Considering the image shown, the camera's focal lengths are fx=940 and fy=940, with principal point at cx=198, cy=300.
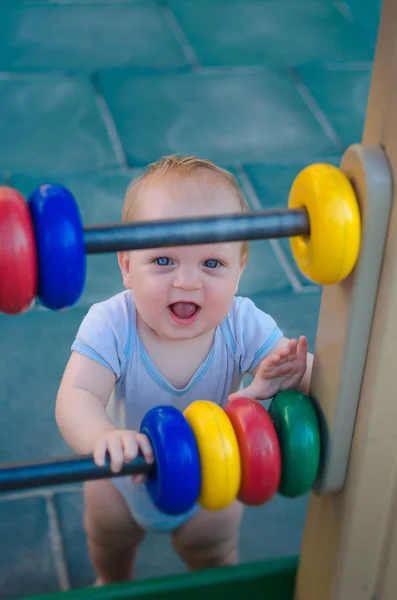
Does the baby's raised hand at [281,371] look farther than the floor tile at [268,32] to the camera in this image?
No

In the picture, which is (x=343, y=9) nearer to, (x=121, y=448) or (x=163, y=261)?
(x=163, y=261)

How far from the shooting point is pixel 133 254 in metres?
→ 1.02

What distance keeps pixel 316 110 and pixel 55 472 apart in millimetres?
1762

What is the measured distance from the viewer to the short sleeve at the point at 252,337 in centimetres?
110

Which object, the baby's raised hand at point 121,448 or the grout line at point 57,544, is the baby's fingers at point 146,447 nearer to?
the baby's raised hand at point 121,448

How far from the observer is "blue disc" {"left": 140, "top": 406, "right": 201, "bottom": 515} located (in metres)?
0.79

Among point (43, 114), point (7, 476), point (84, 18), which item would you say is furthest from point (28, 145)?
point (7, 476)

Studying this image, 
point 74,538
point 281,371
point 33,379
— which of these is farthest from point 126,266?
point 33,379

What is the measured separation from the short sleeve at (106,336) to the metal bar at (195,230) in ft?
1.11

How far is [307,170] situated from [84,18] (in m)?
2.14

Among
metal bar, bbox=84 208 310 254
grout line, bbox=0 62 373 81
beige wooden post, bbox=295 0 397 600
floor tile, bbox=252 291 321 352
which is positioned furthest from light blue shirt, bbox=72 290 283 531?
grout line, bbox=0 62 373 81

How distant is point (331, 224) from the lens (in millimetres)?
711

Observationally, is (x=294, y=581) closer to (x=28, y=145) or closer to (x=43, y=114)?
(x=28, y=145)

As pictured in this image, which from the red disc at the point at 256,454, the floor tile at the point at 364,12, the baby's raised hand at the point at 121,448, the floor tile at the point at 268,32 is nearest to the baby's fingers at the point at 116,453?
the baby's raised hand at the point at 121,448
